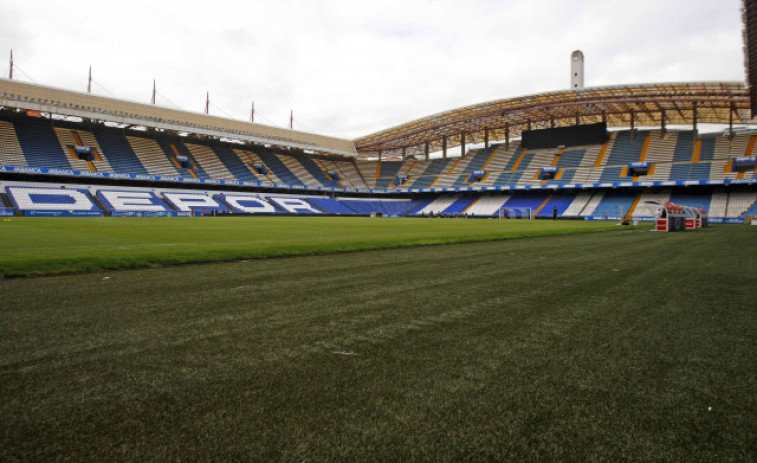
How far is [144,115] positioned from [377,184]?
35879 mm

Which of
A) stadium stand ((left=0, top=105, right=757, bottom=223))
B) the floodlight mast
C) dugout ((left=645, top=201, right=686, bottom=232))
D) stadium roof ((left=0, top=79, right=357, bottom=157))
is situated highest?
the floodlight mast

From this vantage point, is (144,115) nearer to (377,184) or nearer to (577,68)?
(377,184)

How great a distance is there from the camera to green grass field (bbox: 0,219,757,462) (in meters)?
1.61

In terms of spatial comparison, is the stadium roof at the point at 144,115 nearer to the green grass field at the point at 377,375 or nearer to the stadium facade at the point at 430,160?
the stadium facade at the point at 430,160

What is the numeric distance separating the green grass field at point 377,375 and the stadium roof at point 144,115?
47.1 m

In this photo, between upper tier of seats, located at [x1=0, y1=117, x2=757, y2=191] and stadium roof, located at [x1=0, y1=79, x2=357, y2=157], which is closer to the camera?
stadium roof, located at [x1=0, y1=79, x2=357, y2=157]

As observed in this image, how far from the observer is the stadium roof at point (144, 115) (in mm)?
39094

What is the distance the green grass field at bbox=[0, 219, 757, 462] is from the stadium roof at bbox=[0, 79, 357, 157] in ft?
155

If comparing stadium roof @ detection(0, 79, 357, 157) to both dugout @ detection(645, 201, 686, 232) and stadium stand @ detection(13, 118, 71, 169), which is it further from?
dugout @ detection(645, 201, 686, 232)

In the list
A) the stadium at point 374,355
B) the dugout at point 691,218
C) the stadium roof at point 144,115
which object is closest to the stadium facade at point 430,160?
the stadium roof at point 144,115

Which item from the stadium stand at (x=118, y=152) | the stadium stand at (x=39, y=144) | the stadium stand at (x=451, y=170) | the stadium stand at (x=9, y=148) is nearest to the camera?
the stadium stand at (x=9, y=148)

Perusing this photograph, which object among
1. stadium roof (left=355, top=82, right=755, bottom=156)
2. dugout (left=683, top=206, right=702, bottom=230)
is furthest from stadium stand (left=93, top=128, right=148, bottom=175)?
dugout (left=683, top=206, right=702, bottom=230)

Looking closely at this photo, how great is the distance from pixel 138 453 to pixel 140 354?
4.23ft

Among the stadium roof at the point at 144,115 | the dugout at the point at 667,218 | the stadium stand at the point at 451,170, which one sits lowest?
the dugout at the point at 667,218
